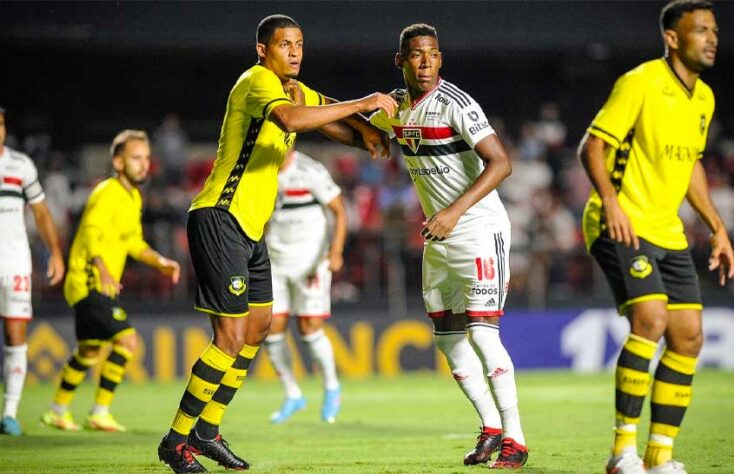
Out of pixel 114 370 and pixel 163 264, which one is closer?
pixel 163 264

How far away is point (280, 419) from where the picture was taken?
35.1 feet

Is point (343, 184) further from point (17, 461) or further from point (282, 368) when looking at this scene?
point (17, 461)

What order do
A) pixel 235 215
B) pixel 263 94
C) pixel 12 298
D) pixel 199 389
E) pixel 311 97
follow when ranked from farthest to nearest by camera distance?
pixel 12 298 < pixel 311 97 < pixel 235 215 < pixel 199 389 < pixel 263 94

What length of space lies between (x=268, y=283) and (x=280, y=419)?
3633mm

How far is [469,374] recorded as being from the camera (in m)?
7.43

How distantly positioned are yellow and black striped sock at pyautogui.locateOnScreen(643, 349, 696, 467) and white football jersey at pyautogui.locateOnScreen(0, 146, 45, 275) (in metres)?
5.89

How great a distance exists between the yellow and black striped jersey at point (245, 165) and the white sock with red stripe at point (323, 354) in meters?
4.14

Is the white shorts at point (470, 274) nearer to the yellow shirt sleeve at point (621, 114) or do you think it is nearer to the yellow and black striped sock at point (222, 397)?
the yellow and black striped sock at point (222, 397)

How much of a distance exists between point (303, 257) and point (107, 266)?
2.02m

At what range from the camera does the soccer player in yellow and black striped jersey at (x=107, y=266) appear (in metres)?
10.0

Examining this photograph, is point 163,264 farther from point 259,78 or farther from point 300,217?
point 259,78

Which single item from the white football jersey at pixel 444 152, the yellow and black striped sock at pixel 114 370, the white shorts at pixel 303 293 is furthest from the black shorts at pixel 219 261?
the white shorts at pixel 303 293

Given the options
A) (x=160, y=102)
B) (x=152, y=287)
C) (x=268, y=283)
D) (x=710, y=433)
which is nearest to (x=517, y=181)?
(x=152, y=287)

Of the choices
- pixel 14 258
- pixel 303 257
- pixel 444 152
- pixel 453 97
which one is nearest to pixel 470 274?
pixel 444 152
